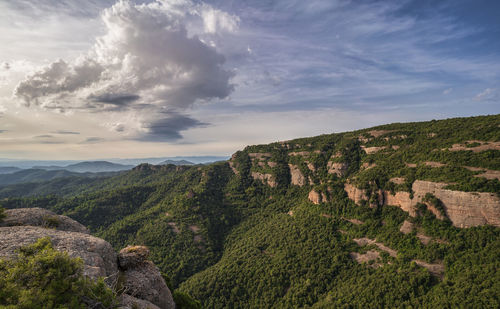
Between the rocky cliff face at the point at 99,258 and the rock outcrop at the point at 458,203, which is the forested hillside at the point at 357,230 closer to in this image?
the rock outcrop at the point at 458,203

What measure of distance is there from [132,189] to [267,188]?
104 m

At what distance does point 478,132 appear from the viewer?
207 feet

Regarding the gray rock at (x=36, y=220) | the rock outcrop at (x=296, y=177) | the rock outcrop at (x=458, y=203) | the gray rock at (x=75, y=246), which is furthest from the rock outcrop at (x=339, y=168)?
the gray rock at (x=36, y=220)

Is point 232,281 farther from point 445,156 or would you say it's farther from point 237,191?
point 445,156

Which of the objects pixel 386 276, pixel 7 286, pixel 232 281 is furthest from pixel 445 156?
pixel 7 286

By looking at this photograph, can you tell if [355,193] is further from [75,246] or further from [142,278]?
[75,246]

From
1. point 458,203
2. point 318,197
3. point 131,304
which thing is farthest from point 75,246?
point 318,197

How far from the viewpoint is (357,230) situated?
2721 inches

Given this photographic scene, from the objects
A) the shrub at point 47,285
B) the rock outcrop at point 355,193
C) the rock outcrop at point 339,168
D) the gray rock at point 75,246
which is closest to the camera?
the shrub at point 47,285

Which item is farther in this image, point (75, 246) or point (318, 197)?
point (318, 197)

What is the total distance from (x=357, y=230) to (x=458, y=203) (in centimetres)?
2824

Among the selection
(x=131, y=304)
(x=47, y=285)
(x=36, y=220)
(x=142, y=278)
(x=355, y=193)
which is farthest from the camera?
(x=355, y=193)

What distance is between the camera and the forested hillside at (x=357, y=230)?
46.4 meters

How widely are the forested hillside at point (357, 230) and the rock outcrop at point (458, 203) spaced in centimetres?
24
